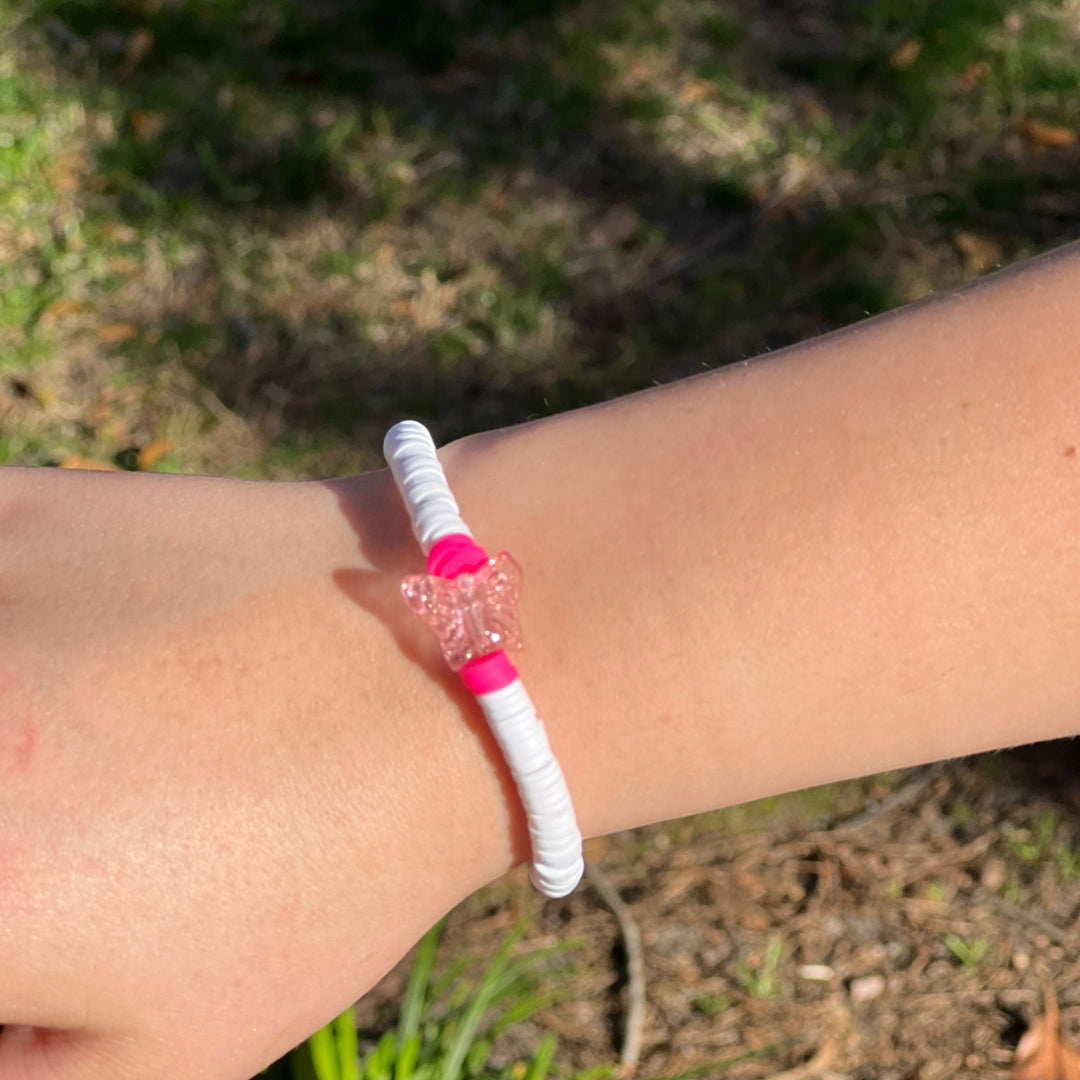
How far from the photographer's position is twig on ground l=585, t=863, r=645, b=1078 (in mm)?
2088

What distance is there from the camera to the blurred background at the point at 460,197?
128 inches

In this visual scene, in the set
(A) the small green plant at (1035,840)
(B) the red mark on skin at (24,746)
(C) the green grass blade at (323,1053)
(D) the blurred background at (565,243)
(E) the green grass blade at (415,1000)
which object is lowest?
(C) the green grass blade at (323,1053)

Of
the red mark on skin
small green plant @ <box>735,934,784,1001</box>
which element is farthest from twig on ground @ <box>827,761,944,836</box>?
the red mark on skin

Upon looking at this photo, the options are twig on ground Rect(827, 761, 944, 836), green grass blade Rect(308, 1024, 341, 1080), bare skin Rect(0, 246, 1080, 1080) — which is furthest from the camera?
twig on ground Rect(827, 761, 944, 836)

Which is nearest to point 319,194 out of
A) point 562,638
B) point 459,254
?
point 459,254

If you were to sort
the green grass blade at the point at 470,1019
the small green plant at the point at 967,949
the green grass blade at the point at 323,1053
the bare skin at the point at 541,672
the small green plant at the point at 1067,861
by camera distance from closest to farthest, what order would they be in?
the bare skin at the point at 541,672 → the green grass blade at the point at 323,1053 → the green grass blade at the point at 470,1019 → the small green plant at the point at 967,949 → the small green plant at the point at 1067,861

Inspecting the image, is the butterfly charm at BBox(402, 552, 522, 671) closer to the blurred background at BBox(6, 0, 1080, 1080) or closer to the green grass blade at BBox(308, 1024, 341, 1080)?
the green grass blade at BBox(308, 1024, 341, 1080)

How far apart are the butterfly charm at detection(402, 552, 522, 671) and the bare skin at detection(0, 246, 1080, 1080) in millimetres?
75

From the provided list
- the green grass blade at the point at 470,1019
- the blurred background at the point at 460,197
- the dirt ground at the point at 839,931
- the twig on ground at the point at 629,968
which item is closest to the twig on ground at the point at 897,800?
the dirt ground at the point at 839,931

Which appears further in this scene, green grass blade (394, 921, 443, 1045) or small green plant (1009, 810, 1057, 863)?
small green plant (1009, 810, 1057, 863)

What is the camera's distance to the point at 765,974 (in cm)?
219

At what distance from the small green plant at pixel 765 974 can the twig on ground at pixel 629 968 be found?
0.19 meters

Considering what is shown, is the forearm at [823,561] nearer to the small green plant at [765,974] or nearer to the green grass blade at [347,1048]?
the green grass blade at [347,1048]

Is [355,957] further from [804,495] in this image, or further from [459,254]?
[459,254]
